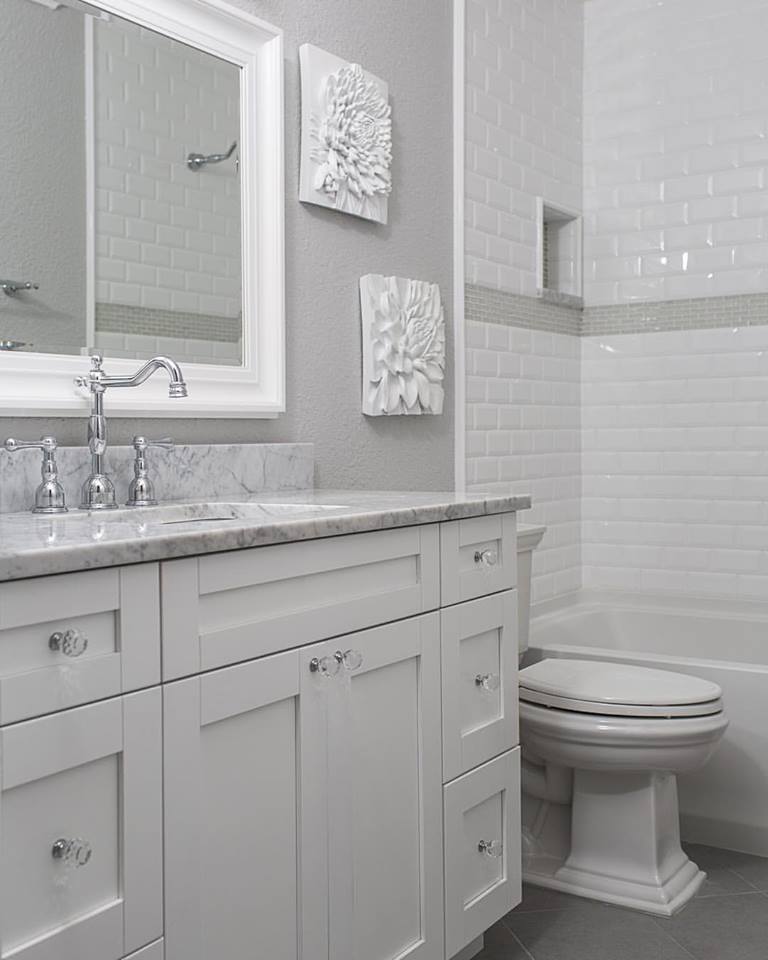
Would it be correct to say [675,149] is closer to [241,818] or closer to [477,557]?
[477,557]

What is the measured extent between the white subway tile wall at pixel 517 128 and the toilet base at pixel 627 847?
5.00 feet

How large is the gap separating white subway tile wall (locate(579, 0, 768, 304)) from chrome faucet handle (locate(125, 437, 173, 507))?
7.68ft

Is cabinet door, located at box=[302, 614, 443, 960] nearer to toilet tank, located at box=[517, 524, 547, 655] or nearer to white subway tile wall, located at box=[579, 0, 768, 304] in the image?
toilet tank, located at box=[517, 524, 547, 655]

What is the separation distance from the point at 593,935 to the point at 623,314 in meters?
2.23

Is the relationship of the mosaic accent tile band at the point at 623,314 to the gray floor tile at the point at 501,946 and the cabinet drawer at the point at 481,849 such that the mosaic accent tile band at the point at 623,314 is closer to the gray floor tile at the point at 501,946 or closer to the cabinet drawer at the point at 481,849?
the cabinet drawer at the point at 481,849

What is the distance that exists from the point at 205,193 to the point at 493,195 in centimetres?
130

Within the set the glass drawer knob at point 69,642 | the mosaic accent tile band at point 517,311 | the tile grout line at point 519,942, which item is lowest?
the tile grout line at point 519,942

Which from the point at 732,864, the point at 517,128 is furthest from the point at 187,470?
the point at 517,128

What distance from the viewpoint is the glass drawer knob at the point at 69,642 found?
1258mm

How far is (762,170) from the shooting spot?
142 inches

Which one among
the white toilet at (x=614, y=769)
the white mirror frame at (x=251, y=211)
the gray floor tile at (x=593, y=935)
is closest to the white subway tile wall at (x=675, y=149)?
the white toilet at (x=614, y=769)

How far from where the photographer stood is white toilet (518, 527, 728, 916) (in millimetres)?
2510

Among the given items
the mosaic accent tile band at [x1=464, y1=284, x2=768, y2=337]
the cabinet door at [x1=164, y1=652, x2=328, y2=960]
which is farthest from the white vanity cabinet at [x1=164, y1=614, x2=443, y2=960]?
the mosaic accent tile band at [x1=464, y1=284, x2=768, y2=337]

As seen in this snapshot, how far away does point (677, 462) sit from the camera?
150 inches
